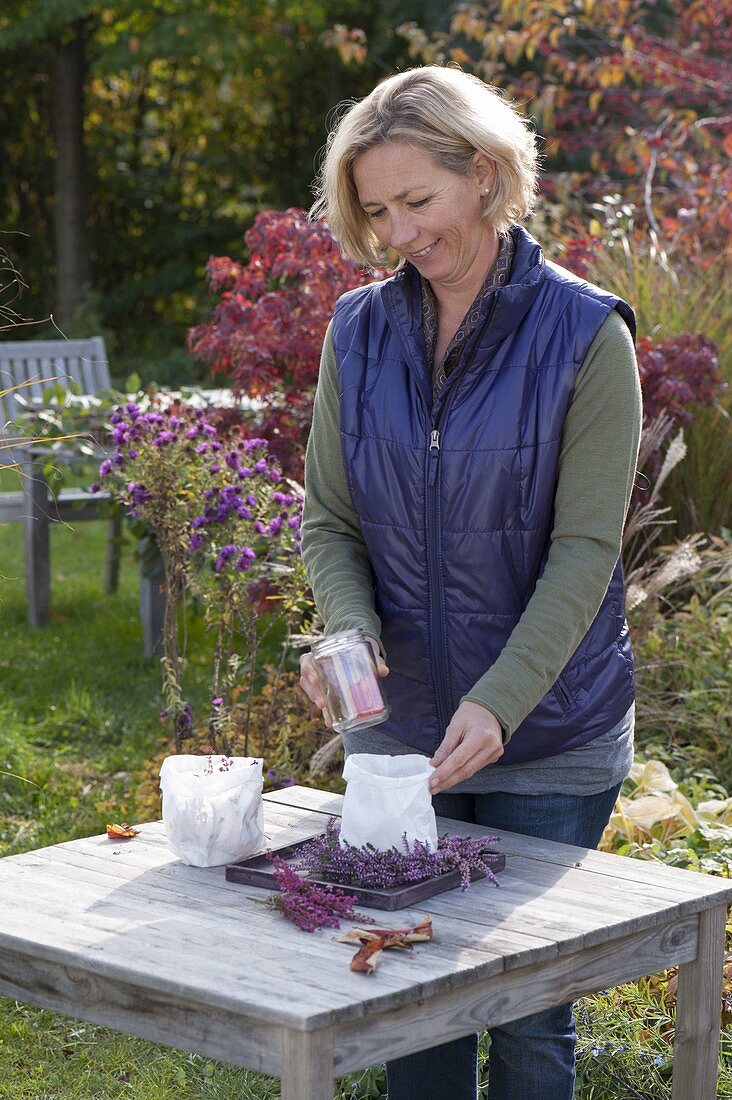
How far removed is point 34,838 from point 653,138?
206 inches

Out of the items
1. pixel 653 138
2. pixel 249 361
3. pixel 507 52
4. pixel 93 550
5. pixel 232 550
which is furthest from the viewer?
pixel 93 550

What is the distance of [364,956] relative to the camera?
5.93 feet

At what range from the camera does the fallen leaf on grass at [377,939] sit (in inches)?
70.7

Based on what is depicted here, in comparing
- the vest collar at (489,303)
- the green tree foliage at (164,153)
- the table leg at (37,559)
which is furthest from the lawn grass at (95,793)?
the green tree foliage at (164,153)

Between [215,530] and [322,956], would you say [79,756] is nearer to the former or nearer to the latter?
[215,530]

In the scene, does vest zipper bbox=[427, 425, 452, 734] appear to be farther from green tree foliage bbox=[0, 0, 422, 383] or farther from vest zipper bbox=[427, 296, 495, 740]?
green tree foliage bbox=[0, 0, 422, 383]

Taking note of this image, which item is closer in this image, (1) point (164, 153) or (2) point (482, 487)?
(2) point (482, 487)

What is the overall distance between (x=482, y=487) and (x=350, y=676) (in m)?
0.38

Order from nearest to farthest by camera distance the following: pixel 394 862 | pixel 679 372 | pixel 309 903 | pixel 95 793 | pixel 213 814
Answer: pixel 309 903 < pixel 394 862 < pixel 213 814 < pixel 95 793 < pixel 679 372

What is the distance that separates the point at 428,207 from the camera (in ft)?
7.70

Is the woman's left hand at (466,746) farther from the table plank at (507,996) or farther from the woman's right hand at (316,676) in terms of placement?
the table plank at (507,996)

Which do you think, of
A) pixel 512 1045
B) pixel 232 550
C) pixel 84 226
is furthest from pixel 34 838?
pixel 84 226

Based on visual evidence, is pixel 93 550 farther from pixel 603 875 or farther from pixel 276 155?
pixel 276 155

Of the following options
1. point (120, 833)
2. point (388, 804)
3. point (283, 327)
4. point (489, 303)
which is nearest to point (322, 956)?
point (388, 804)
